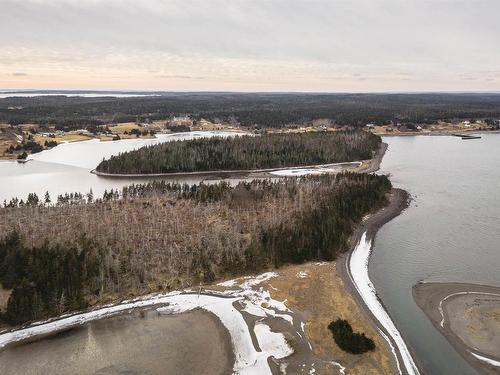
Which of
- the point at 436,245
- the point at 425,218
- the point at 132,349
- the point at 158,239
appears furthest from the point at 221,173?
the point at 132,349

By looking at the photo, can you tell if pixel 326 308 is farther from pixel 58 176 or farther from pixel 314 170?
pixel 58 176

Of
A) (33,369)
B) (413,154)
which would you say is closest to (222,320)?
(33,369)

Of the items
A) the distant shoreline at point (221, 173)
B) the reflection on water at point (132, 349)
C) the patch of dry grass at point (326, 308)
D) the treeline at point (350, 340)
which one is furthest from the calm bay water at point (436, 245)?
the distant shoreline at point (221, 173)

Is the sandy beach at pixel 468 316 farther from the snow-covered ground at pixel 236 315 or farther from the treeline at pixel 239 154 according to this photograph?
the treeline at pixel 239 154

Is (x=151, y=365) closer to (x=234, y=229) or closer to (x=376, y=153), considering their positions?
(x=234, y=229)

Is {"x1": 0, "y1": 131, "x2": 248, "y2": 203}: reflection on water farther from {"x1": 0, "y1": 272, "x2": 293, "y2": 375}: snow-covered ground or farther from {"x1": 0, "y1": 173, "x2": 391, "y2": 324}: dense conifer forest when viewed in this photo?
{"x1": 0, "y1": 272, "x2": 293, "y2": 375}: snow-covered ground

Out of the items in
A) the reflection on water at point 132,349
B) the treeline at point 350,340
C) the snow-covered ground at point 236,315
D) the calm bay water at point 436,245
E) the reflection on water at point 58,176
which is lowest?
the reflection on water at point 58,176
